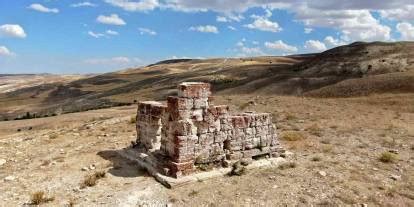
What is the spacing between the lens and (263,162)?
1461 cm

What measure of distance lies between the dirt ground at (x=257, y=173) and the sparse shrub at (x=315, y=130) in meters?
0.03

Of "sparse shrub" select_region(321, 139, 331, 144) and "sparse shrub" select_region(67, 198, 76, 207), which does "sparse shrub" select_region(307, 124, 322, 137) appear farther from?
"sparse shrub" select_region(67, 198, 76, 207)

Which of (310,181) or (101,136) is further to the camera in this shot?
(101,136)

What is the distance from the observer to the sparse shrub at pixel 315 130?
19.8 meters

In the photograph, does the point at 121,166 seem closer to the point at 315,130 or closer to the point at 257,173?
the point at 257,173

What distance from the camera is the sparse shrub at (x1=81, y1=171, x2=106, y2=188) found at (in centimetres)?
1264

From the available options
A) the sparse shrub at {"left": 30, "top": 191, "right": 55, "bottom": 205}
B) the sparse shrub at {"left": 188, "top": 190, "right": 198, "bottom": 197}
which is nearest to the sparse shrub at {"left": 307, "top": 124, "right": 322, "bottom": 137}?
the sparse shrub at {"left": 188, "top": 190, "right": 198, "bottom": 197}

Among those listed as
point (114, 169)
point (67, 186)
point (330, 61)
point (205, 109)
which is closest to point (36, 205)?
point (67, 186)

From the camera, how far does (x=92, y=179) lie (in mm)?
12852

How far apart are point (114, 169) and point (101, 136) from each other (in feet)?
21.6

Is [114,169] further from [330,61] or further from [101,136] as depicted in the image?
[330,61]

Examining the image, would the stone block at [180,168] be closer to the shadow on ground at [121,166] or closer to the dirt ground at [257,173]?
the dirt ground at [257,173]

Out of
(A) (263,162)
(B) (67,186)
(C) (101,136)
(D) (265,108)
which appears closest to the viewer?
(B) (67,186)

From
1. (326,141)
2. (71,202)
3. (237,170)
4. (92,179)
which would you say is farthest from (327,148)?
(71,202)
